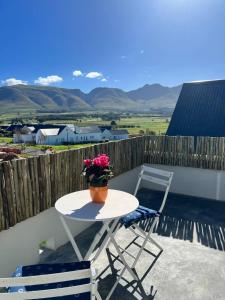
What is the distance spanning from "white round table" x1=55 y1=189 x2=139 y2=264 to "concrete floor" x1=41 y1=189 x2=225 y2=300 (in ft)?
1.54

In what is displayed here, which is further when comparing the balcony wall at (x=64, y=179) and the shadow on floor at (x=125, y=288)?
the balcony wall at (x=64, y=179)

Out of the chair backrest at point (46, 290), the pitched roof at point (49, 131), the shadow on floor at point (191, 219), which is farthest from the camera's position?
the pitched roof at point (49, 131)

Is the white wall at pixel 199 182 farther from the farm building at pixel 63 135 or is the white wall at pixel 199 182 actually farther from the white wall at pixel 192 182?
the farm building at pixel 63 135

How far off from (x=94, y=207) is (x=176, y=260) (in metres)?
1.55

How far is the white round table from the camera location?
2.77 meters

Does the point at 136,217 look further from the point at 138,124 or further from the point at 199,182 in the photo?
the point at 138,124

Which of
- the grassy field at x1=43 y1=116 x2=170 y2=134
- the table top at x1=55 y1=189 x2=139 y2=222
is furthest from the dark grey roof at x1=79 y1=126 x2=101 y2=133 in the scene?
the table top at x1=55 y1=189 x2=139 y2=222

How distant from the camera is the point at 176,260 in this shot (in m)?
3.64

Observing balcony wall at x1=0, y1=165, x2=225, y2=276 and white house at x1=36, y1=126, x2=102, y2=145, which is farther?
white house at x1=36, y1=126, x2=102, y2=145

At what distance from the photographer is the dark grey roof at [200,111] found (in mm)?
8195

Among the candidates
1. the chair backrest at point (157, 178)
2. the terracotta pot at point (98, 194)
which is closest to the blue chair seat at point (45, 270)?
the terracotta pot at point (98, 194)

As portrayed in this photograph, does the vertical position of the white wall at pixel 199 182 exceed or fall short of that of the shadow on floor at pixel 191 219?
it exceeds it

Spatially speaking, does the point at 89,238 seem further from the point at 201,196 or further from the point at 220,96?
the point at 220,96

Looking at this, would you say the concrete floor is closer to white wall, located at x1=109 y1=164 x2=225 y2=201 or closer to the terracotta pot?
white wall, located at x1=109 y1=164 x2=225 y2=201
